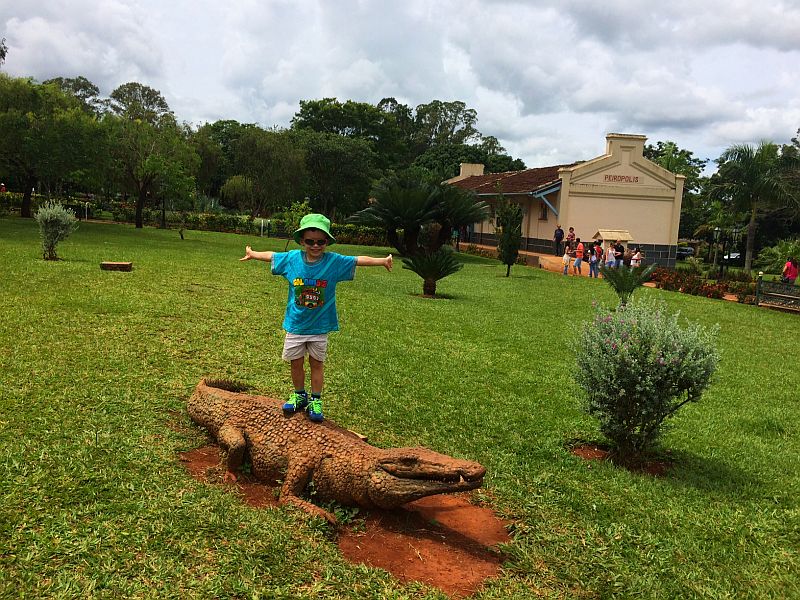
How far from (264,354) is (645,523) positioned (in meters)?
4.85

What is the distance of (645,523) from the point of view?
408 cm

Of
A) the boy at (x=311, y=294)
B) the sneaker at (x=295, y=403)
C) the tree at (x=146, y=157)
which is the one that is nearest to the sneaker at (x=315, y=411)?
the boy at (x=311, y=294)

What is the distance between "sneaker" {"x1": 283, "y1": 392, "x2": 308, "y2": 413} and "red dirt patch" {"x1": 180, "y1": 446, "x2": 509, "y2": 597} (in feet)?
1.83

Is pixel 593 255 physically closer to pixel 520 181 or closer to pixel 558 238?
pixel 558 238

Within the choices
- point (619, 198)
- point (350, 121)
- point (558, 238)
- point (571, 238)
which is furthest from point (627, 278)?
point (350, 121)

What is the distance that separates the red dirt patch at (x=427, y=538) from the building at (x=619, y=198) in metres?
25.7

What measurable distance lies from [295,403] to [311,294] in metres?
0.82

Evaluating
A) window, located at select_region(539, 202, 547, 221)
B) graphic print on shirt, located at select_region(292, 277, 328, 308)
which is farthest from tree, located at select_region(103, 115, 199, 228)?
graphic print on shirt, located at select_region(292, 277, 328, 308)

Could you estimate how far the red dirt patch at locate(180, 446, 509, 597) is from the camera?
3379 millimetres

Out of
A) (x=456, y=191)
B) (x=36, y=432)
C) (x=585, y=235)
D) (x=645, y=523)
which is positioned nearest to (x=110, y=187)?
(x=456, y=191)

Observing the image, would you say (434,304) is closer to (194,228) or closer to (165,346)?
(165,346)

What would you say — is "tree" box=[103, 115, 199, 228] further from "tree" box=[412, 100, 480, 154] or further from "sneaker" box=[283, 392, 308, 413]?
"tree" box=[412, 100, 480, 154]

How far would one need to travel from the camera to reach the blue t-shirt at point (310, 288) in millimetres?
4305

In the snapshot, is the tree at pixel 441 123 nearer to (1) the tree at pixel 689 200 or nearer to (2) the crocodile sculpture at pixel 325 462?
(1) the tree at pixel 689 200
